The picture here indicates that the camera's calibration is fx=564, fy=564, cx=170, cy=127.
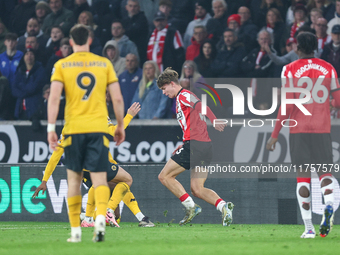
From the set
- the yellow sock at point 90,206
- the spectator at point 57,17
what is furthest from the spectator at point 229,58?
the yellow sock at point 90,206

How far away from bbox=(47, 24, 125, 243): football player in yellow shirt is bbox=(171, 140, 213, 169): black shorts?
2.75 meters

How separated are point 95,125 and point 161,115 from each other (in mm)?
7411

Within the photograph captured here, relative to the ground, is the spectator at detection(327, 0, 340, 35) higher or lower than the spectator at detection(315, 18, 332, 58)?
higher

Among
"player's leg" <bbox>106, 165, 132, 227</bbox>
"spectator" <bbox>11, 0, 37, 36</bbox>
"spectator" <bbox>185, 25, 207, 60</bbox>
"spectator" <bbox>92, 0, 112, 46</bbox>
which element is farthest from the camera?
"spectator" <bbox>11, 0, 37, 36</bbox>

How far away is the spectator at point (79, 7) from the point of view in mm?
14501

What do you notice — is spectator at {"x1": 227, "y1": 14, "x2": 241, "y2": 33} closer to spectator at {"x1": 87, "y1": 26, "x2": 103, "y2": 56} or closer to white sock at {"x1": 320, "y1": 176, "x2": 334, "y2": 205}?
spectator at {"x1": 87, "y1": 26, "x2": 103, "y2": 56}

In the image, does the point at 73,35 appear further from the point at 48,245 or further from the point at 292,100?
the point at 292,100

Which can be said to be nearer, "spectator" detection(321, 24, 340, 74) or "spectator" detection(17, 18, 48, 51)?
"spectator" detection(321, 24, 340, 74)

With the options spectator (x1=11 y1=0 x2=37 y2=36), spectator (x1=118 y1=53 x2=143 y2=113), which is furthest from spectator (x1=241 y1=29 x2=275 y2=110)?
spectator (x1=11 y1=0 x2=37 y2=36)

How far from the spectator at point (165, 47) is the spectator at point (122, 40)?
459 mm

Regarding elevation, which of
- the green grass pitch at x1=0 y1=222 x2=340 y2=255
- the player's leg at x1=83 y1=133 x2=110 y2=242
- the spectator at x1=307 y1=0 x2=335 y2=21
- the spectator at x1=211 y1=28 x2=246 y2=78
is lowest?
the green grass pitch at x1=0 y1=222 x2=340 y2=255

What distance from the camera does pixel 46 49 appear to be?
14.0 meters

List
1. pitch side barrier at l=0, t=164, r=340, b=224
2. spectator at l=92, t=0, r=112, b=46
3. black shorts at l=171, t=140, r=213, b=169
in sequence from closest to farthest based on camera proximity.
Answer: black shorts at l=171, t=140, r=213, b=169 < pitch side barrier at l=0, t=164, r=340, b=224 < spectator at l=92, t=0, r=112, b=46

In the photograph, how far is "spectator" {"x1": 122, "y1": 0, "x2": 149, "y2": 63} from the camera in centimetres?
1369
